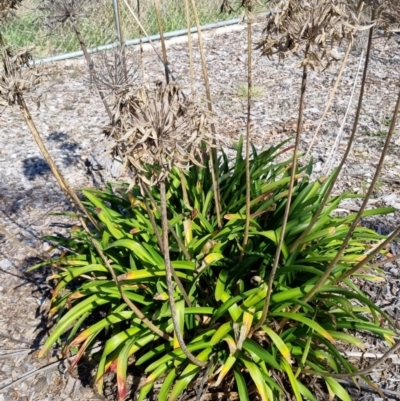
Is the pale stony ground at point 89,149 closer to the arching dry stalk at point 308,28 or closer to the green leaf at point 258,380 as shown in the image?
the green leaf at point 258,380

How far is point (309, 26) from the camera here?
67.9 inches

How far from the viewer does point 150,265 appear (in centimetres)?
266

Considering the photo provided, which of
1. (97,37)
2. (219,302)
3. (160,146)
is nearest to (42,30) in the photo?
(97,37)

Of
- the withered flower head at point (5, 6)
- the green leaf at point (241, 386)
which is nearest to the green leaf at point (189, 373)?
the green leaf at point (241, 386)

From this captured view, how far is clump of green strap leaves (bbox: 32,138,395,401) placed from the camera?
2.39 m

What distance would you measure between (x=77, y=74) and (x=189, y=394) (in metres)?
5.61

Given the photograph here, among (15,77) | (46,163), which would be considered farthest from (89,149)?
(15,77)

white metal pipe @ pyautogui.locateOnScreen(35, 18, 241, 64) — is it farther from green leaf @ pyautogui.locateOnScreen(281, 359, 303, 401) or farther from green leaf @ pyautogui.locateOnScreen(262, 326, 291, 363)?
green leaf @ pyautogui.locateOnScreen(281, 359, 303, 401)

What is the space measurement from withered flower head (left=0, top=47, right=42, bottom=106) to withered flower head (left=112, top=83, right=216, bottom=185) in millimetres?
419

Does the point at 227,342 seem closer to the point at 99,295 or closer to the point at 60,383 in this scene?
the point at 99,295

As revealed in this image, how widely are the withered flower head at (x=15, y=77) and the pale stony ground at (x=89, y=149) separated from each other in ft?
1.61

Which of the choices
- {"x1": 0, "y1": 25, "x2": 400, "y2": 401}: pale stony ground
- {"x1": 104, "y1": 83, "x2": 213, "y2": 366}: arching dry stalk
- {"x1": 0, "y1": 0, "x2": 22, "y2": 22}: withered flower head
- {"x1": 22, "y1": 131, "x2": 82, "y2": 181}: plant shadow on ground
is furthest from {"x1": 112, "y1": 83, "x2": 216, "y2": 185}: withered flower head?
{"x1": 22, "y1": 131, "x2": 82, "y2": 181}: plant shadow on ground

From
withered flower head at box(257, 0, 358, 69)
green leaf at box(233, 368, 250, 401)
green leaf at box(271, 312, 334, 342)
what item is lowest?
green leaf at box(233, 368, 250, 401)

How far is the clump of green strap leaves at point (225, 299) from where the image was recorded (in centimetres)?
239
